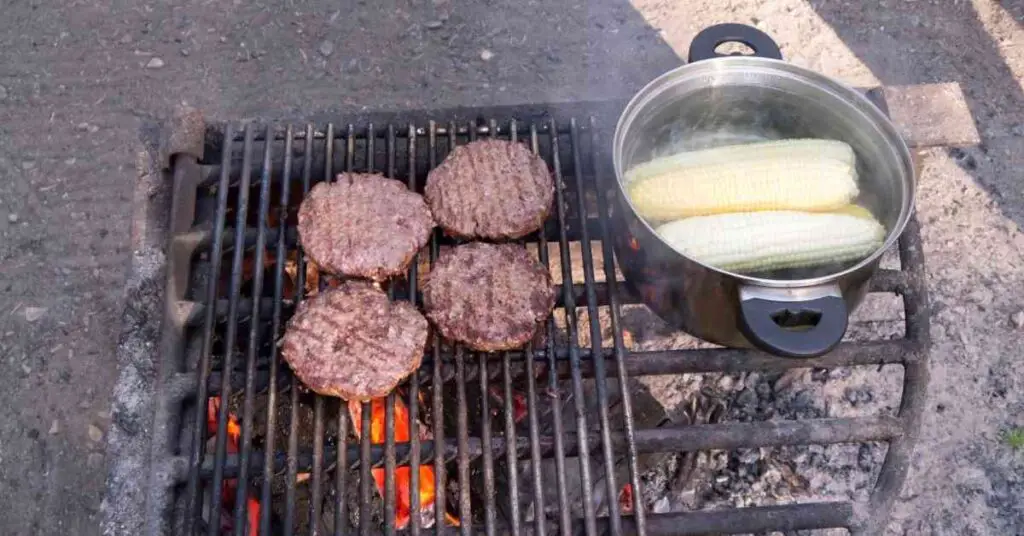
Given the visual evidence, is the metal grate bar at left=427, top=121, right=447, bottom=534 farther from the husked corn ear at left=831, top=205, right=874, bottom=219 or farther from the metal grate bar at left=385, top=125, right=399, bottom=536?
the husked corn ear at left=831, top=205, right=874, bottom=219

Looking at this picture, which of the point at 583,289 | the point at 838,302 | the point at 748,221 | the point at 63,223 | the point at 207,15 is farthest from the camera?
the point at 207,15

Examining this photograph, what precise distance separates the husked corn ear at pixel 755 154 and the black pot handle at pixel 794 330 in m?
0.61

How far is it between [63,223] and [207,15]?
1.24 metres

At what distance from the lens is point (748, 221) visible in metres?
2.16

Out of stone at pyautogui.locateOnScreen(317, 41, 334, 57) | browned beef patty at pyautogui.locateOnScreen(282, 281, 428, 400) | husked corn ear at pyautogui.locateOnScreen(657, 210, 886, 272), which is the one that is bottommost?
browned beef patty at pyautogui.locateOnScreen(282, 281, 428, 400)

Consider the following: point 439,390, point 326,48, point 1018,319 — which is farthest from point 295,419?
point 1018,319

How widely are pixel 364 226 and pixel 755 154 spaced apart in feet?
4.03

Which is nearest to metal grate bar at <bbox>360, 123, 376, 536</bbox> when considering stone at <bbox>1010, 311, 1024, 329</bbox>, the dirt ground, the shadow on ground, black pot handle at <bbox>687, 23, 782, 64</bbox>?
the dirt ground

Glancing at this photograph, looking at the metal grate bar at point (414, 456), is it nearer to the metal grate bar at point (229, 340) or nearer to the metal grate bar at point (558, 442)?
the metal grate bar at point (558, 442)

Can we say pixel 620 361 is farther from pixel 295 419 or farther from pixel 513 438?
pixel 295 419

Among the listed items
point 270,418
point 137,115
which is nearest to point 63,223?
point 137,115

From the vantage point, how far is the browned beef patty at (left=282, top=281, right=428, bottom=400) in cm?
216

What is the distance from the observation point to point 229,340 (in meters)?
2.26

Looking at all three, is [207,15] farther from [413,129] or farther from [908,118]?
[908,118]
